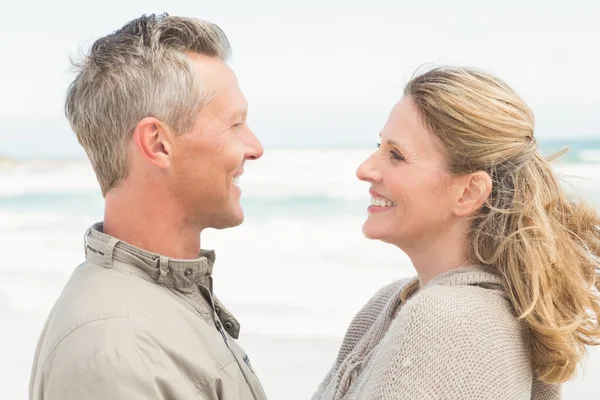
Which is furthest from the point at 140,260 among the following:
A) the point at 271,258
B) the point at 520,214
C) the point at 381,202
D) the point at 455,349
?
the point at 271,258

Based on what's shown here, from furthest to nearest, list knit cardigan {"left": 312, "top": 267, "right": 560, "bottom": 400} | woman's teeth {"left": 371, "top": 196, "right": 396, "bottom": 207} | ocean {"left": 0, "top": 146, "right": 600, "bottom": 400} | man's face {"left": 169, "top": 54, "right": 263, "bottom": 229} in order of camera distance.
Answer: ocean {"left": 0, "top": 146, "right": 600, "bottom": 400}
woman's teeth {"left": 371, "top": 196, "right": 396, "bottom": 207}
man's face {"left": 169, "top": 54, "right": 263, "bottom": 229}
knit cardigan {"left": 312, "top": 267, "right": 560, "bottom": 400}

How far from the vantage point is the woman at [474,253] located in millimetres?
1939

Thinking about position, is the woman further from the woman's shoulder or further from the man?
the man

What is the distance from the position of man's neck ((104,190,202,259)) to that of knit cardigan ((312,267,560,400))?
602 mm

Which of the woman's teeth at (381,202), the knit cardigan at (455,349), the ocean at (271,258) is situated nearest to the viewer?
the knit cardigan at (455,349)

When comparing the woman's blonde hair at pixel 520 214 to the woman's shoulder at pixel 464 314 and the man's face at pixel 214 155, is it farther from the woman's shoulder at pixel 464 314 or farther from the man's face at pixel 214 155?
the man's face at pixel 214 155

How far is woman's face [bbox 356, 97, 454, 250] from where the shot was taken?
2.24m

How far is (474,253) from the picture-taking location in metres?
2.25

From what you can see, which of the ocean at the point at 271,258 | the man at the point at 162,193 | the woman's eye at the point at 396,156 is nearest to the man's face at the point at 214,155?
the man at the point at 162,193

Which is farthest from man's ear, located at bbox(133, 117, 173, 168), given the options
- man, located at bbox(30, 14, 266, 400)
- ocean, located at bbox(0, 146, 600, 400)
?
ocean, located at bbox(0, 146, 600, 400)

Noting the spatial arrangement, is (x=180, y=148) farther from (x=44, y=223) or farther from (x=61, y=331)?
(x=44, y=223)

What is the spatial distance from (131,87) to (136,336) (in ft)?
2.10

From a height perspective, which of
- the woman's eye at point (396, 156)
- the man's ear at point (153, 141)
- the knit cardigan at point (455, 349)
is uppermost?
the man's ear at point (153, 141)

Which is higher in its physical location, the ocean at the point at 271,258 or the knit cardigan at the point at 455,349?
the knit cardigan at the point at 455,349
